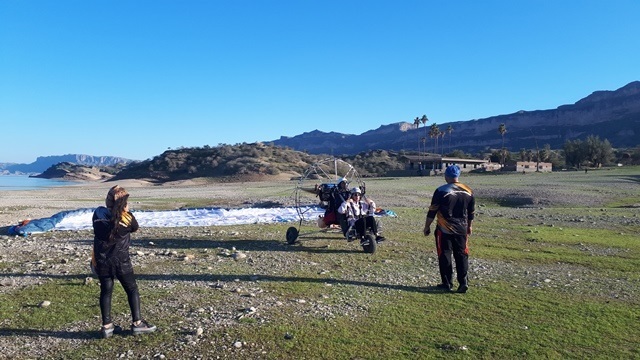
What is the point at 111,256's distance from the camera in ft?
20.5

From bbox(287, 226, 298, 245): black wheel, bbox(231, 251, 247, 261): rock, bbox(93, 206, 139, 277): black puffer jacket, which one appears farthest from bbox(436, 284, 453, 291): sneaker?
A: bbox(287, 226, 298, 245): black wheel

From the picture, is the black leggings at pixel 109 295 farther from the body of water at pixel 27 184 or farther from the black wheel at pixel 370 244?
the body of water at pixel 27 184

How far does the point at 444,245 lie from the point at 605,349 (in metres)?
3.03

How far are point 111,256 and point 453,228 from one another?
5.44 metres

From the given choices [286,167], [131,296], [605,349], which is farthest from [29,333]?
[286,167]

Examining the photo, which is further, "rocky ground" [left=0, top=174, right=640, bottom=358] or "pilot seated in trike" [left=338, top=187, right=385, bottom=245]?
"pilot seated in trike" [left=338, top=187, right=385, bottom=245]

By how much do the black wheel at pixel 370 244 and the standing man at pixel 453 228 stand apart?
3638mm

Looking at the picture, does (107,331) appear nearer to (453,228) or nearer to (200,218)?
(453,228)

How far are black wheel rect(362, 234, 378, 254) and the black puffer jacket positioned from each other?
6.87 metres

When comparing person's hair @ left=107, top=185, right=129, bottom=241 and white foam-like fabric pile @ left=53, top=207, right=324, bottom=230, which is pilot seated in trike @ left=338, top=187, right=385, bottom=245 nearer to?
white foam-like fabric pile @ left=53, top=207, right=324, bottom=230

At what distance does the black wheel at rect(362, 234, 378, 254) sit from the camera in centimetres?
1207

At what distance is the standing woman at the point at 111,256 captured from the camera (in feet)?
20.2

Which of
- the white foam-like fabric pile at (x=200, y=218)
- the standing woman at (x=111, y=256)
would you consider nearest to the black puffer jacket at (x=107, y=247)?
the standing woman at (x=111, y=256)

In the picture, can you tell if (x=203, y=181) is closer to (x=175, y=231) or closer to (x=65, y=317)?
(x=175, y=231)
